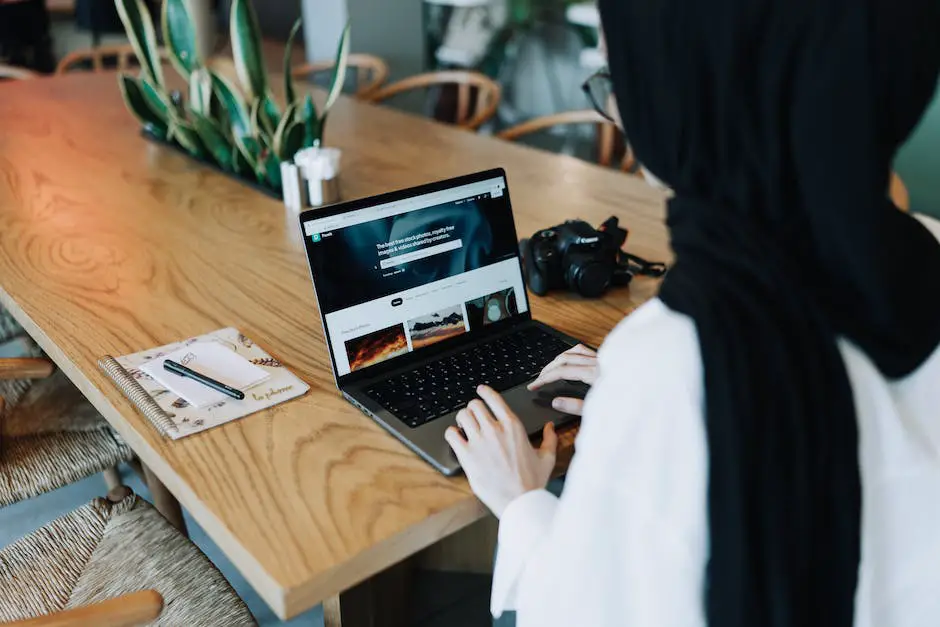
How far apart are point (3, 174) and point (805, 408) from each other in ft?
6.08

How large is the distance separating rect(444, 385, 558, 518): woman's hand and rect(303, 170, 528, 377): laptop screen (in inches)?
7.4

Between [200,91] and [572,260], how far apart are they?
1.08 metres

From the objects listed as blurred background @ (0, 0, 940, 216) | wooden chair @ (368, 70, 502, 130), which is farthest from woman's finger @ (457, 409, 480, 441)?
blurred background @ (0, 0, 940, 216)

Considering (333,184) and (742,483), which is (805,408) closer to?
(742,483)

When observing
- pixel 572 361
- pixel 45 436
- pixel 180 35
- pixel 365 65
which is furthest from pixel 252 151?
pixel 365 65

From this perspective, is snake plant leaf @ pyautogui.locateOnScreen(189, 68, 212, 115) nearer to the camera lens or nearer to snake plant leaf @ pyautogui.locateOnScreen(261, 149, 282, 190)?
snake plant leaf @ pyautogui.locateOnScreen(261, 149, 282, 190)

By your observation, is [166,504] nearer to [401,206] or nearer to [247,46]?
[401,206]

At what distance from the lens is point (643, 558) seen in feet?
2.31

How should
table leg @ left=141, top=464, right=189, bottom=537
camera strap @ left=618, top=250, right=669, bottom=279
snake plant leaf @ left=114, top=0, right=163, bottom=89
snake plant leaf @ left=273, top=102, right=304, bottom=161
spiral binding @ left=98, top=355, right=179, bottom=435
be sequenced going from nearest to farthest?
1. spiral binding @ left=98, top=355, right=179, bottom=435
2. camera strap @ left=618, top=250, right=669, bottom=279
3. table leg @ left=141, top=464, right=189, bottom=537
4. snake plant leaf @ left=273, top=102, right=304, bottom=161
5. snake plant leaf @ left=114, top=0, right=163, bottom=89

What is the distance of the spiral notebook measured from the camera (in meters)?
1.00

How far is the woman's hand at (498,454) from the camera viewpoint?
0.88m

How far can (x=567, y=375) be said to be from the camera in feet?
3.44

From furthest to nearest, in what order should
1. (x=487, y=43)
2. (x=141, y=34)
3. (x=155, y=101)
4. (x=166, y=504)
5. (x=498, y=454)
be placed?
(x=487, y=43) → (x=155, y=101) → (x=141, y=34) → (x=166, y=504) → (x=498, y=454)

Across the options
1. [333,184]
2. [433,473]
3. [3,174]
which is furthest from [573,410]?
[3,174]
